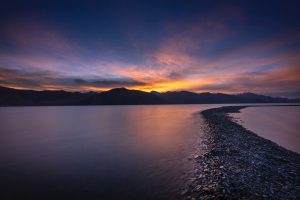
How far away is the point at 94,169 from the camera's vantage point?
1373cm

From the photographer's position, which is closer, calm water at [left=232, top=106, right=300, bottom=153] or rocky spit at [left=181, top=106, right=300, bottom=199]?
rocky spit at [left=181, top=106, right=300, bottom=199]

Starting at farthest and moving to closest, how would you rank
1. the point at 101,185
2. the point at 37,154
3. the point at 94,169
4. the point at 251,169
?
the point at 37,154 < the point at 94,169 < the point at 251,169 < the point at 101,185

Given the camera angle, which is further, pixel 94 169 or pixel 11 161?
pixel 11 161

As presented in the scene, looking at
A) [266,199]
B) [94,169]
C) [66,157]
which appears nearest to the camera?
[266,199]

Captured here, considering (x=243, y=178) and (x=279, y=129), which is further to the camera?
(x=279, y=129)

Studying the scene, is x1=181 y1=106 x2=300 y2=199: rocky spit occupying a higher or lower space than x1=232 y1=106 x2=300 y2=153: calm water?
higher

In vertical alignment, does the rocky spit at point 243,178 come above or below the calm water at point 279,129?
above

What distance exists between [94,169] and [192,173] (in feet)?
22.3

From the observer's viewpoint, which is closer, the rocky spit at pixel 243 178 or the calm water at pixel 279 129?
the rocky spit at pixel 243 178

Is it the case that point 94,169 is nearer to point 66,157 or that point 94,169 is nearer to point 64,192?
point 64,192

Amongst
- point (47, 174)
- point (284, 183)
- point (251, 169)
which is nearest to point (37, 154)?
point (47, 174)

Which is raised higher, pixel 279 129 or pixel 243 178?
pixel 243 178

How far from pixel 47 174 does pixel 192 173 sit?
954 cm

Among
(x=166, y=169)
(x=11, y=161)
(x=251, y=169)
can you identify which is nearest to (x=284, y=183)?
(x=251, y=169)
